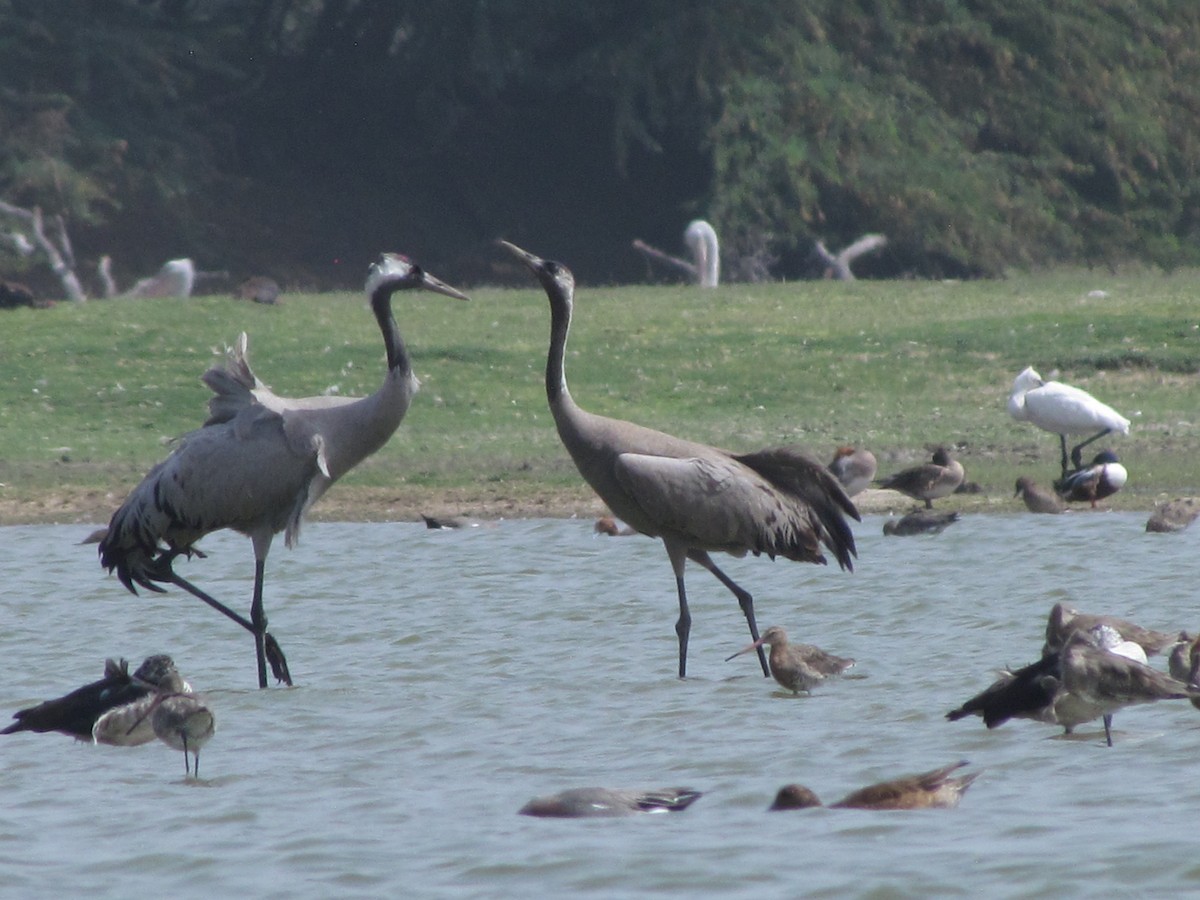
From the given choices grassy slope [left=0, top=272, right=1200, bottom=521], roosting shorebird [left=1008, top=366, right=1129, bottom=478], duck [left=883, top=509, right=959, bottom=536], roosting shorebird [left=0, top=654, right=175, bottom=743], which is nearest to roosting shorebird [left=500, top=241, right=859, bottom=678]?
roosting shorebird [left=0, top=654, right=175, bottom=743]

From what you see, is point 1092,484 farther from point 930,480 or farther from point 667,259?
point 667,259

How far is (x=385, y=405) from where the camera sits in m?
9.17

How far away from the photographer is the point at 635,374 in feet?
60.9

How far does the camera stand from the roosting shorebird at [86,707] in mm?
7695

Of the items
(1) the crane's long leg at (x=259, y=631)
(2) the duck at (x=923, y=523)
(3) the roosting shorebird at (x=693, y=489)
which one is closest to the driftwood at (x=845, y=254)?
(2) the duck at (x=923, y=523)

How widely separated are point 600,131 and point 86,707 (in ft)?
81.4

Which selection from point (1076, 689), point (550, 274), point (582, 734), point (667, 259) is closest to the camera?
point (1076, 689)

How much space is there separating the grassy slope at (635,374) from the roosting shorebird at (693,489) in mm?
4825

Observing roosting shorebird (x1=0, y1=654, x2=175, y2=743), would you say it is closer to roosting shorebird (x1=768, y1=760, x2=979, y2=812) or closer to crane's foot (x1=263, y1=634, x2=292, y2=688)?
crane's foot (x1=263, y1=634, x2=292, y2=688)

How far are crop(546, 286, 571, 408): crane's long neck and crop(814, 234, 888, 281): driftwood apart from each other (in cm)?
1954

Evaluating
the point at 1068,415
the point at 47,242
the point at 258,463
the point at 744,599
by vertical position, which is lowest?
the point at 744,599

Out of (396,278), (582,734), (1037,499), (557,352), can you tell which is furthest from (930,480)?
(582,734)

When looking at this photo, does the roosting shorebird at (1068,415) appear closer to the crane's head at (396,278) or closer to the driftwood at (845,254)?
the crane's head at (396,278)

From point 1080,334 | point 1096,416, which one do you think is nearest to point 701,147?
point 1080,334
